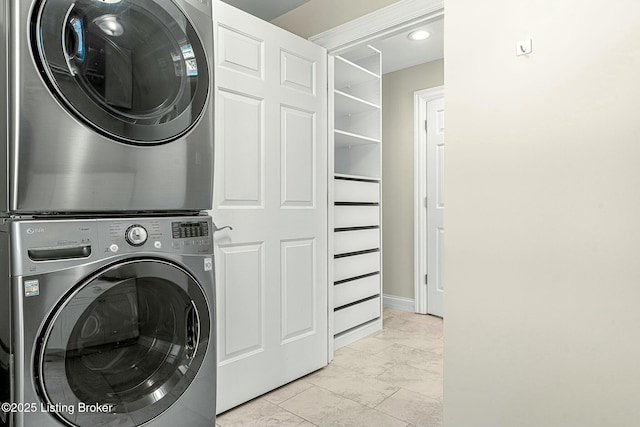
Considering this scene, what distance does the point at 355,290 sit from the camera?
317 cm

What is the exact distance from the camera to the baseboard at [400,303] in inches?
157

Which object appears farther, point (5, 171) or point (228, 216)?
point (228, 216)

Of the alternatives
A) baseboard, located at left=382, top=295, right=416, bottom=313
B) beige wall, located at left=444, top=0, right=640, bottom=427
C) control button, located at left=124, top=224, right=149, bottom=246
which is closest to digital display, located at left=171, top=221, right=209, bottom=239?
control button, located at left=124, top=224, right=149, bottom=246

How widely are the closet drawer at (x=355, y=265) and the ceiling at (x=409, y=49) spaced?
1718 millimetres

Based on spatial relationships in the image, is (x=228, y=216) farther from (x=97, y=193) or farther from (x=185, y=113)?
(x=97, y=193)

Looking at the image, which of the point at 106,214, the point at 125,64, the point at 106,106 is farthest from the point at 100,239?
the point at 125,64

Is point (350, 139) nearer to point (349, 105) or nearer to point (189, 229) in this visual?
point (349, 105)

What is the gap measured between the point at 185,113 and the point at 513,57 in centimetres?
115

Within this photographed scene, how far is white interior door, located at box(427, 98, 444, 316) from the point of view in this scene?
3816 mm

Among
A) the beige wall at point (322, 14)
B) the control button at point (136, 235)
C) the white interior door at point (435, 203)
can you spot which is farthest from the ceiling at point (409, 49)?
the control button at point (136, 235)

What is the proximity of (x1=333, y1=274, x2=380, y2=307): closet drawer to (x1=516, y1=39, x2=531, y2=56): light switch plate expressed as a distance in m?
2.05

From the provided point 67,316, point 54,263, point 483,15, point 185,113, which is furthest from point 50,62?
point 483,15

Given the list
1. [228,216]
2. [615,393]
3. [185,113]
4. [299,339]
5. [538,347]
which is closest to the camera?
[615,393]

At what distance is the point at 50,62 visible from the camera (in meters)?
1.15
